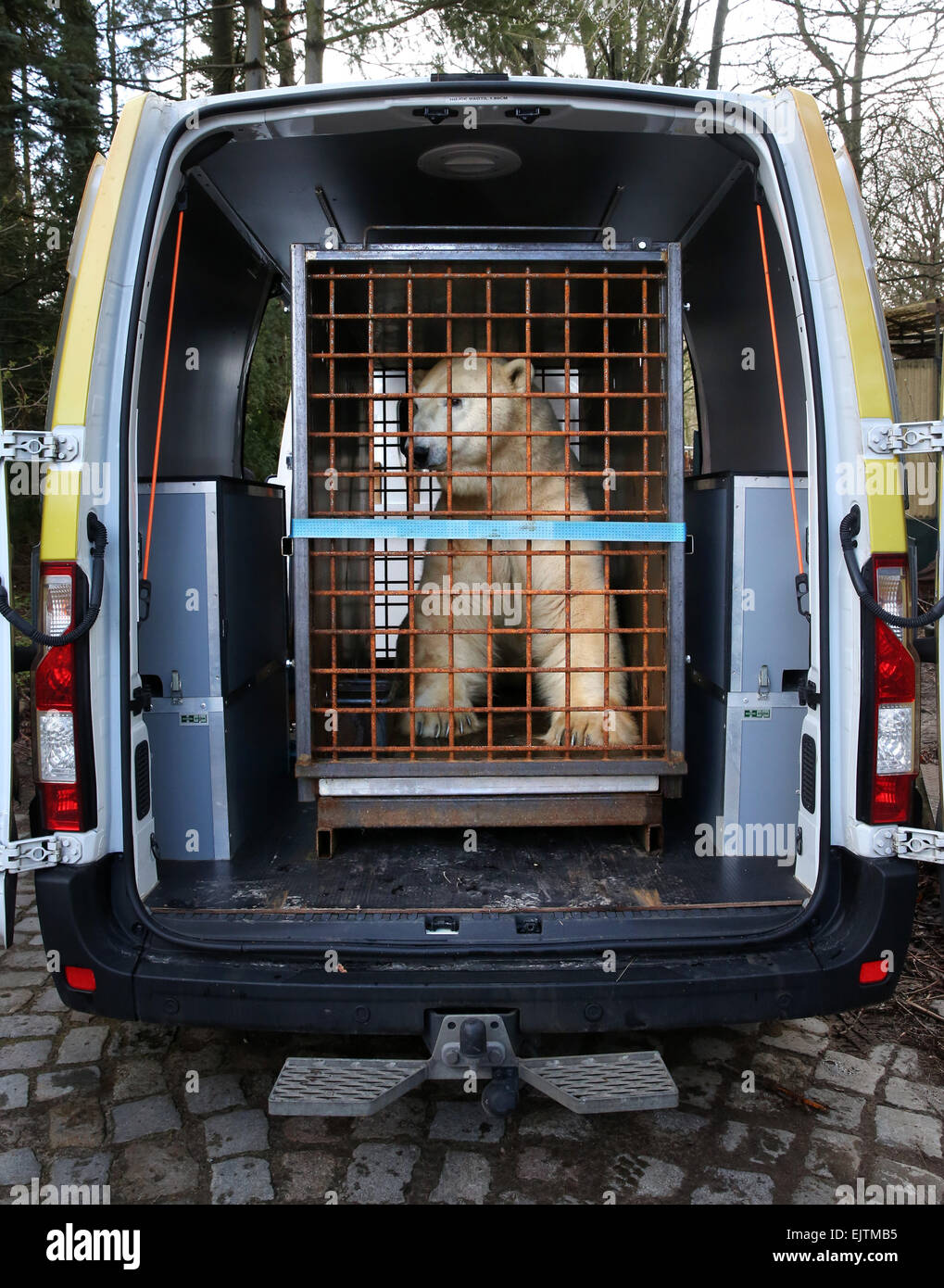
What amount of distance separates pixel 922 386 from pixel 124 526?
1389 centimetres

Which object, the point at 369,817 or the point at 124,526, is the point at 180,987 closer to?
the point at 369,817

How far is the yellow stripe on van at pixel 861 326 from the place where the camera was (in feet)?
6.82

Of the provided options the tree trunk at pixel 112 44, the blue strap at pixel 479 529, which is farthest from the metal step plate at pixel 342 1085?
the tree trunk at pixel 112 44

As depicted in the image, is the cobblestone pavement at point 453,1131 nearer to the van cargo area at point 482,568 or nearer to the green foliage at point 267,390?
the van cargo area at point 482,568

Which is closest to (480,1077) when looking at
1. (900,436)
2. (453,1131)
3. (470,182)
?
(453,1131)

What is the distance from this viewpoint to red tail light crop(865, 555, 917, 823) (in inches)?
82.6

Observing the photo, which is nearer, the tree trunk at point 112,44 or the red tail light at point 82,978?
the red tail light at point 82,978

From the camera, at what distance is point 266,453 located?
26.7 feet

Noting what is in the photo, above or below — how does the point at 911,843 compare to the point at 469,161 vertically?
below

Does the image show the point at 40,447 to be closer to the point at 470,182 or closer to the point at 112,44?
the point at 470,182

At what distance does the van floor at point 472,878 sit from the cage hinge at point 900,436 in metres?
1.12

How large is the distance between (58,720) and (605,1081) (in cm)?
147

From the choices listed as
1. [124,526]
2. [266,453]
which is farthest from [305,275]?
[266,453]

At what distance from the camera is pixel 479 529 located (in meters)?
2.73
